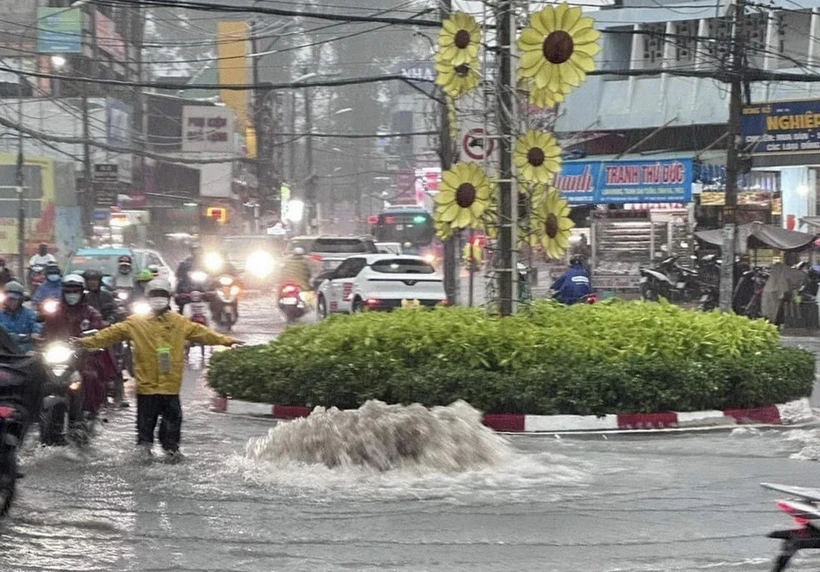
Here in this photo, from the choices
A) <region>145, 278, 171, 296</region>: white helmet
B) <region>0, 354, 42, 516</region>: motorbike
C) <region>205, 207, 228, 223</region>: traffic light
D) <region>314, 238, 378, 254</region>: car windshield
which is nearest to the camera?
<region>0, 354, 42, 516</region>: motorbike

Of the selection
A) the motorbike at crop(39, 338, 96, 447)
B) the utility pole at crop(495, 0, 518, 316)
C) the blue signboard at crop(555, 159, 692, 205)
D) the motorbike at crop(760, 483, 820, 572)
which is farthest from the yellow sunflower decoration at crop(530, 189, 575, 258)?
the blue signboard at crop(555, 159, 692, 205)

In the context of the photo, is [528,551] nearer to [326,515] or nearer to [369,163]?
[326,515]

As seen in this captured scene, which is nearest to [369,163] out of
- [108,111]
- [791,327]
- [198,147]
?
[198,147]

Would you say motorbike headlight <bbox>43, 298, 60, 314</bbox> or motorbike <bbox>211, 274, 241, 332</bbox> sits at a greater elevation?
motorbike headlight <bbox>43, 298, 60, 314</bbox>

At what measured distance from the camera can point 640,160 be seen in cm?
4000

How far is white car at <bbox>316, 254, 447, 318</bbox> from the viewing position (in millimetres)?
27938

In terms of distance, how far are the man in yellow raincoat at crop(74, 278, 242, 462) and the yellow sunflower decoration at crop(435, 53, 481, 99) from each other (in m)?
5.52

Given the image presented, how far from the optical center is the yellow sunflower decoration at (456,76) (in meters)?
16.6

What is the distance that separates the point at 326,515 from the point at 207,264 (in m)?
27.4

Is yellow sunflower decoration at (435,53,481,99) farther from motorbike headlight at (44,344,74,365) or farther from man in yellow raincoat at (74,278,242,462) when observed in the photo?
motorbike headlight at (44,344,74,365)

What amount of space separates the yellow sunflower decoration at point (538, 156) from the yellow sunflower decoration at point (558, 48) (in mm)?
525

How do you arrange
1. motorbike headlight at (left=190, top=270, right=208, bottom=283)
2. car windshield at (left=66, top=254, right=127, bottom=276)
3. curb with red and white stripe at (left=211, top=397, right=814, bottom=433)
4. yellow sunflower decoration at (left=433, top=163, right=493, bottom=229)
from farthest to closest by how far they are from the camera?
1. car windshield at (left=66, top=254, right=127, bottom=276)
2. motorbike headlight at (left=190, top=270, right=208, bottom=283)
3. yellow sunflower decoration at (left=433, top=163, right=493, bottom=229)
4. curb with red and white stripe at (left=211, top=397, right=814, bottom=433)

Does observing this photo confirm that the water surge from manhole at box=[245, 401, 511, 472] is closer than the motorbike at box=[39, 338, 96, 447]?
Yes

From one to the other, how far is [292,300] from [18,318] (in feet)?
Result: 58.8
